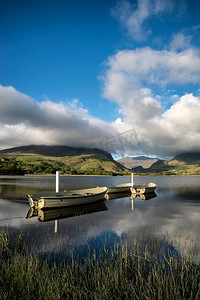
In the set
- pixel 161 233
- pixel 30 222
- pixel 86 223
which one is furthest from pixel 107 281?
pixel 30 222

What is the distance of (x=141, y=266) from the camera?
30.1 feet

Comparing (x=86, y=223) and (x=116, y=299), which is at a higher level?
(x=116, y=299)

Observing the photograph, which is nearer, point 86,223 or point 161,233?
point 161,233

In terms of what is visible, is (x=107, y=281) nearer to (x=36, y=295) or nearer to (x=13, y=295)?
(x=36, y=295)

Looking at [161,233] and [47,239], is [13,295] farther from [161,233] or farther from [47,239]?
[161,233]

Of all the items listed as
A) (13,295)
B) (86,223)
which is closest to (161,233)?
(86,223)

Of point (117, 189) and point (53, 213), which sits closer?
point (53, 213)

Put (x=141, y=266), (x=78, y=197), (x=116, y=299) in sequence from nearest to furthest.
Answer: (x=116, y=299) < (x=141, y=266) < (x=78, y=197)

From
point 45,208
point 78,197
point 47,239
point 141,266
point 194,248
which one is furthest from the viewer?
point 78,197

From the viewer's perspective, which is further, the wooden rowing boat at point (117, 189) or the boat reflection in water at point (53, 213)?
the wooden rowing boat at point (117, 189)

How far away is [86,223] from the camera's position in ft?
69.8

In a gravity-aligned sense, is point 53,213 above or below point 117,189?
above

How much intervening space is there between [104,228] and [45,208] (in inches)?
487

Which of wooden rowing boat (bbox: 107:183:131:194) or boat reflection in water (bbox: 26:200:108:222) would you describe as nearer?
boat reflection in water (bbox: 26:200:108:222)
